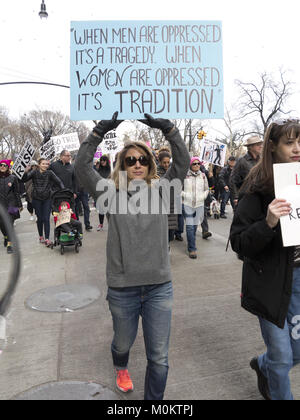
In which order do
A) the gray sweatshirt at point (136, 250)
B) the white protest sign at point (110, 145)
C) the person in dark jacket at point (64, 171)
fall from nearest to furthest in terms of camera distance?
the gray sweatshirt at point (136, 250)
the person in dark jacket at point (64, 171)
the white protest sign at point (110, 145)

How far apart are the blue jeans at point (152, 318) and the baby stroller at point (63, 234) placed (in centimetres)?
483

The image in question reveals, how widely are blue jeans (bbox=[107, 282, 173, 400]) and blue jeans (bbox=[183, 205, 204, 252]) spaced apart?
4.15 m

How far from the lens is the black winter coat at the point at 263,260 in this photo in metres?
1.96

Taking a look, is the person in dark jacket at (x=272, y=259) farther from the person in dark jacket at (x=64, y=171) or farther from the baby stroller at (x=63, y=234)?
the person in dark jacket at (x=64, y=171)

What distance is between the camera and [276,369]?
6.59ft

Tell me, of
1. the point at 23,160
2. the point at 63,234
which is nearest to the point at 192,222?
the point at 63,234

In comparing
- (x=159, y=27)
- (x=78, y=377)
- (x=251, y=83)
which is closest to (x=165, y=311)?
(x=78, y=377)

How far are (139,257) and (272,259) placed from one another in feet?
2.50

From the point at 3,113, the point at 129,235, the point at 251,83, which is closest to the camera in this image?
the point at 129,235

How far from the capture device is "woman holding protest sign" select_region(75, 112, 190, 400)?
217 centimetres

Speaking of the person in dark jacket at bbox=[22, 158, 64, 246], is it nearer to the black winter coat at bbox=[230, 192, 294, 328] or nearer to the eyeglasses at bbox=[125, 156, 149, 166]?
the eyeglasses at bbox=[125, 156, 149, 166]

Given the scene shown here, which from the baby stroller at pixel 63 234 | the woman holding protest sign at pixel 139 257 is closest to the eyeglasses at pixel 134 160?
the woman holding protest sign at pixel 139 257

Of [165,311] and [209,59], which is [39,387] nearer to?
[165,311]
